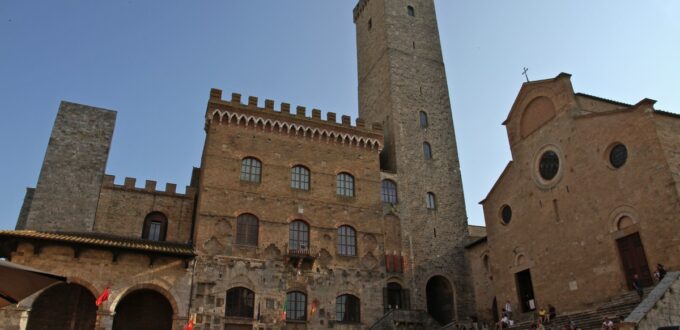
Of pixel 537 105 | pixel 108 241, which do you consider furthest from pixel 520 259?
pixel 108 241

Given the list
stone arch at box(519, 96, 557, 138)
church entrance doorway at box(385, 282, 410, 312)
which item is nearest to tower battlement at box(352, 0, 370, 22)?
stone arch at box(519, 96, 557, 138)

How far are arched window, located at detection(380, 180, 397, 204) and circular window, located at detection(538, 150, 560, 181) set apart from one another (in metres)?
7.92

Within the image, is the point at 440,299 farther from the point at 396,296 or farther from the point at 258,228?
the point at 258,228

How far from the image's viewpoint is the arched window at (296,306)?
76.1 ft

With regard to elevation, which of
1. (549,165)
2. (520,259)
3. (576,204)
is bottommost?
(520,259)

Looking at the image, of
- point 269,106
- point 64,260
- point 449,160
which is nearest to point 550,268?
point 449,160

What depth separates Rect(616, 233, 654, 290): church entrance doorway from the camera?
18.3 m

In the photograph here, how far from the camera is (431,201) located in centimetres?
2936

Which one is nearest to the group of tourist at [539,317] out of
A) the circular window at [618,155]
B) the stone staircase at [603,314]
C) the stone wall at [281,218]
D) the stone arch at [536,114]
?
the stone staircase at [603,314]

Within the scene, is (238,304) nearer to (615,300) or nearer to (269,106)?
(269,106)

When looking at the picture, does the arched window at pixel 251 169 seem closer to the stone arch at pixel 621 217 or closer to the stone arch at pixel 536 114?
the stone arch at pixel 536 114

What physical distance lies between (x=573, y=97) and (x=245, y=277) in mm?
17001

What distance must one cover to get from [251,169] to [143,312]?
8258mm

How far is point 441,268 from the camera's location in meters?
27.6
